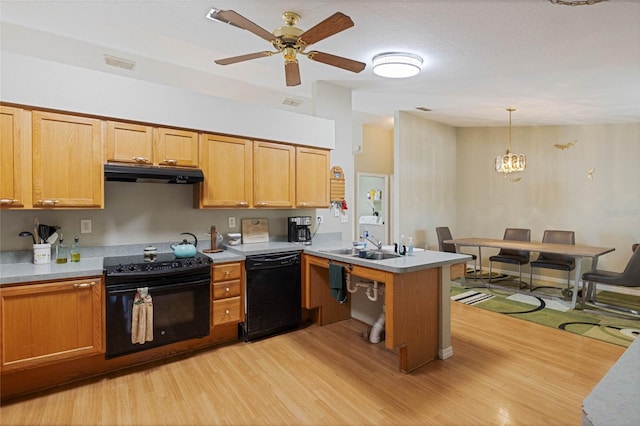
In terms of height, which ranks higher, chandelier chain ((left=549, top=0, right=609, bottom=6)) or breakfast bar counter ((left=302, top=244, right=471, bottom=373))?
chandelier chain ((left=549, top=0, right=609, bottom=6))

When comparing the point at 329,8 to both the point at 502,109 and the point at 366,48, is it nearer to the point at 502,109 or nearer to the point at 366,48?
the point at 366,48

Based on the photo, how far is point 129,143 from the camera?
9.30ft

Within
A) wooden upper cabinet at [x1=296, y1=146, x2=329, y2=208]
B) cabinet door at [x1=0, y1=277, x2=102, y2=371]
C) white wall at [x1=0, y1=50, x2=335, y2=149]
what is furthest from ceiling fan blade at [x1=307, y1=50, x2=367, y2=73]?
cabinet door at [x1=0, y1=277, x2=102, y2=371]

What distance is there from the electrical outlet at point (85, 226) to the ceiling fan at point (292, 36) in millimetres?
1807

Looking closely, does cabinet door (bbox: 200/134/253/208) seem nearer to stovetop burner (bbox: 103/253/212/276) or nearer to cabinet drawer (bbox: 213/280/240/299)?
stovetop burner (bbox: 103/253/212/276)

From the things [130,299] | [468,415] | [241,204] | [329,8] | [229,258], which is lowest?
[468,415]

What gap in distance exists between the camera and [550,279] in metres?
5.77

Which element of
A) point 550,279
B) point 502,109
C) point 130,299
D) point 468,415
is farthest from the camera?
point 550,279

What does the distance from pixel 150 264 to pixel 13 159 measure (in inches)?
47.0

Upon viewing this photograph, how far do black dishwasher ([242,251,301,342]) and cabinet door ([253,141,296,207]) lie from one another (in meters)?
0.62

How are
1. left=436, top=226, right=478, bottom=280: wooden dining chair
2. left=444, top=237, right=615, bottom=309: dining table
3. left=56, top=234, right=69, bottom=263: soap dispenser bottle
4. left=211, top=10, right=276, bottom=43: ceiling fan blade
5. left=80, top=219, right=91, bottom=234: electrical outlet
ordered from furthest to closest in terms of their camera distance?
left=436, top=226, right=478, bottom=280: wooden dining chair
left=444, top=237, right=615, bottom=309: dining table
left=80, top=219, right=91, bottom=234: electrical outlet
left=56, top=234, right=69, bottom=263: soap dispenser bottle
left=211, top=10, right=276, bottom=43: ceiling fan blade

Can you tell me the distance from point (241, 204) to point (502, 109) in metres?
4.01

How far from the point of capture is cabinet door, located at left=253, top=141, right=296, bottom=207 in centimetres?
354

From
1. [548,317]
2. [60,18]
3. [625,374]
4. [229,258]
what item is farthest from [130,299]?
[548,317]
